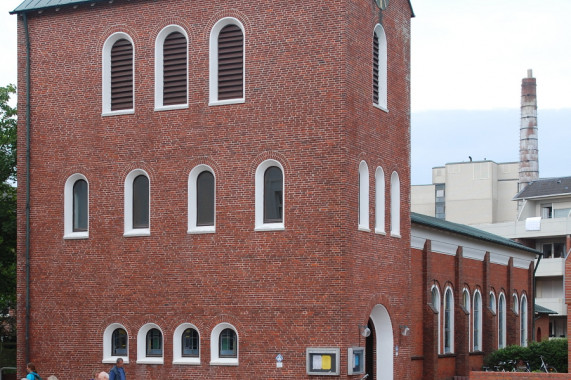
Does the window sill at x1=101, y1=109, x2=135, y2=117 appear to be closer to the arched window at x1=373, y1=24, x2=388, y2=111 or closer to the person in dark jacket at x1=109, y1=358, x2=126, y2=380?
the arched window at x1=373, y1=24, x2=388, y2=111

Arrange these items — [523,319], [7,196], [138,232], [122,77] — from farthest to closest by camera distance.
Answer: [523,319] → [7,196] → [122,77] → [138,232]

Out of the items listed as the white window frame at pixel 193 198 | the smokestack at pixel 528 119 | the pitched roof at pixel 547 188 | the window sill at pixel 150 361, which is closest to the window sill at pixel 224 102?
the white window frame at pixel 193 198

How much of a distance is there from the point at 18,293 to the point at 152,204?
17.9 feet

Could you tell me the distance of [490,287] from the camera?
1938 inches

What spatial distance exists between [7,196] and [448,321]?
17.9 metres

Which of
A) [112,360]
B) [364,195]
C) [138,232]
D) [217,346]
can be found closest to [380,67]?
[364,195]

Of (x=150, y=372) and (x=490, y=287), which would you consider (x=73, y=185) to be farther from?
(x=490, y=287)

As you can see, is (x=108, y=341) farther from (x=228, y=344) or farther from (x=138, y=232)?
(x=228, y=344)

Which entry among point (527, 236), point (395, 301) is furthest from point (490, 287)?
point (527, 236)

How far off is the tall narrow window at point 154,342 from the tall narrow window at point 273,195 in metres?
4.91

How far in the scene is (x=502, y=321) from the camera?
51.7 meters

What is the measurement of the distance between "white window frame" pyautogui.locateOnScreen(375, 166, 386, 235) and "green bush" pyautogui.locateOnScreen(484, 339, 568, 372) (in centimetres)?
1199

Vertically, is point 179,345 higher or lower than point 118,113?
lower

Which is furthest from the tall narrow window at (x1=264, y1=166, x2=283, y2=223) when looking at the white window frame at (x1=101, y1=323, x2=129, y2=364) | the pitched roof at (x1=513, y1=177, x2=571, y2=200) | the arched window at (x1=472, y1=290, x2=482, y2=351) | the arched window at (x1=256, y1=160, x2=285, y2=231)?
the pitched roof at (x1=513, y1=177, x2=571, y2=200)
